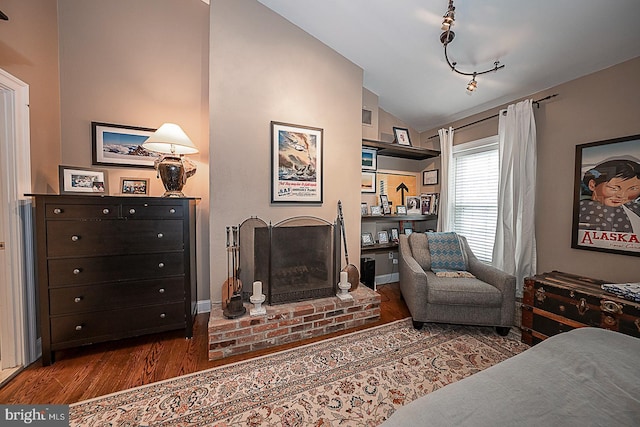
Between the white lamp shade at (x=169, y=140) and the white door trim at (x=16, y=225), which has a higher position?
the white lamp shade at (x=169, y=140)

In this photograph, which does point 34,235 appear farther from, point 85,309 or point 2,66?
point 2,66

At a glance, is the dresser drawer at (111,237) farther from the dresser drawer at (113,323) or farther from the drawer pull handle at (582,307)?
the drawer pull handle at (582,307)

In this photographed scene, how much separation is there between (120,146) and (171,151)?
60cm

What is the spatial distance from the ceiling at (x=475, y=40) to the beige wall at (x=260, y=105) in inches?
11.1

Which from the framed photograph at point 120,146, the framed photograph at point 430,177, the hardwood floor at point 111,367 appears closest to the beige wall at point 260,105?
the hardwood floor at point 111,367

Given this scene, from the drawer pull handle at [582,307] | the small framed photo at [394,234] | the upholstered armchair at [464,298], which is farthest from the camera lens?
the small framed photo at [394,234]

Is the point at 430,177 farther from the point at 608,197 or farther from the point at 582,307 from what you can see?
the point at 582,307

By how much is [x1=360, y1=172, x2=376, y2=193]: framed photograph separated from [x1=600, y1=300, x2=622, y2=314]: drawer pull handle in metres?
2.36

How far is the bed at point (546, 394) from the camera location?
2.17ft

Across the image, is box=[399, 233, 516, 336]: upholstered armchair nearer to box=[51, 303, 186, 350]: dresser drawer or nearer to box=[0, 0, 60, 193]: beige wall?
box=[51, 303, 186, 350]: dresser drawer

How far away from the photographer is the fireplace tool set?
2.07 metres

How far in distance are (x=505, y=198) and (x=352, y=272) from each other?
1891 mm

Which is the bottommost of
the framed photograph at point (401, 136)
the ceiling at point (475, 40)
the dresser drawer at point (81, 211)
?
the dresser drawer at point (81, 211)

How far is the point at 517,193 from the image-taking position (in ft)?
8.66
